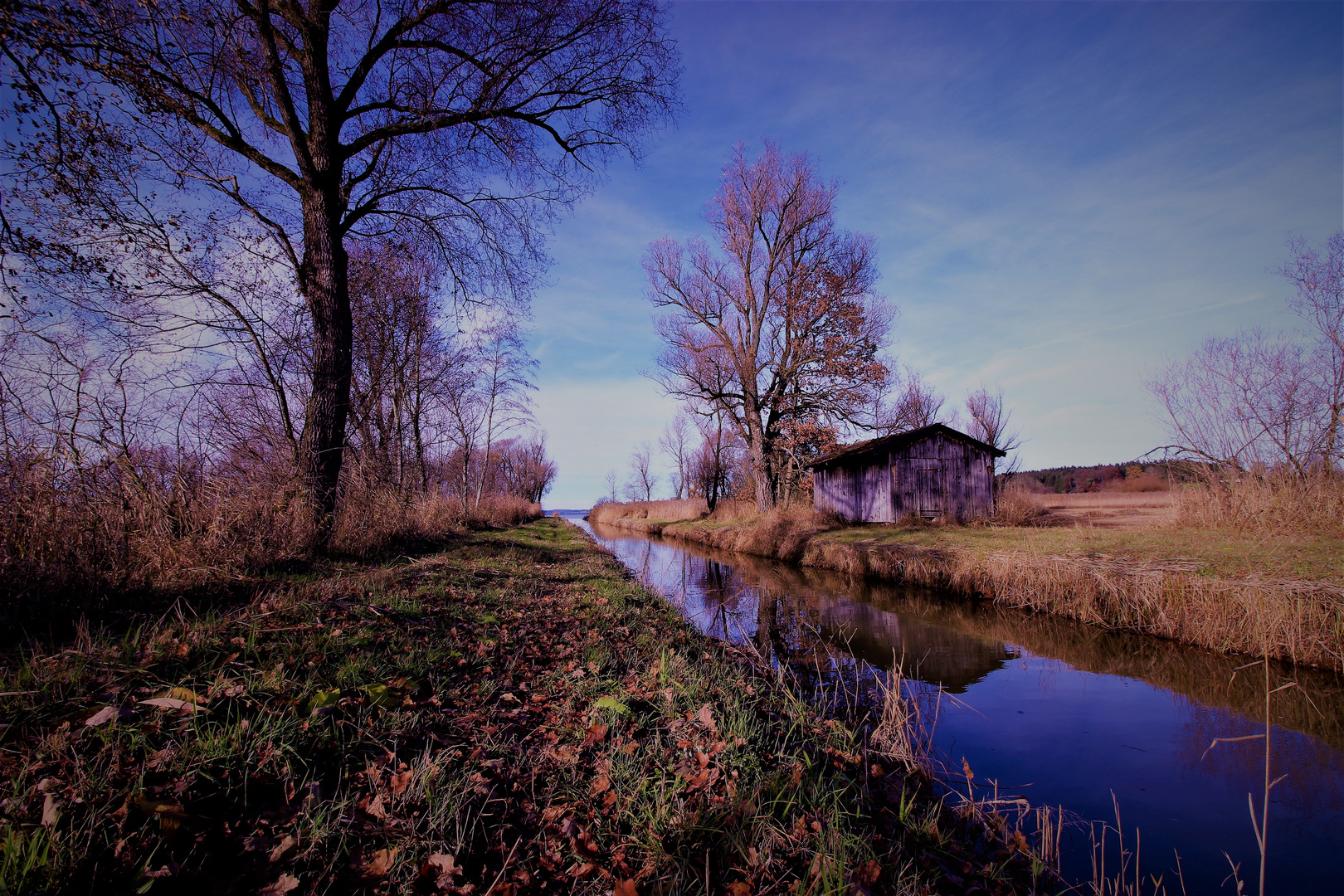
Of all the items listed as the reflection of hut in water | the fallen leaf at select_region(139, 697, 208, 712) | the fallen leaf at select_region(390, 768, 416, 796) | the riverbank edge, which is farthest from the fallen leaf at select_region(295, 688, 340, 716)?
the riverbank edge

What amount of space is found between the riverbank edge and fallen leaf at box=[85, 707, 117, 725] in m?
7.84

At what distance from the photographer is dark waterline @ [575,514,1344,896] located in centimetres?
353

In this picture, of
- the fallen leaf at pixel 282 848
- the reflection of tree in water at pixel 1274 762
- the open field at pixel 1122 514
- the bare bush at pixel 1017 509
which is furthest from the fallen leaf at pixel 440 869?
the bare bush at pixel 1017 509

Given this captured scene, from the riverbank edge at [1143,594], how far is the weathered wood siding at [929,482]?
7349 millimetres

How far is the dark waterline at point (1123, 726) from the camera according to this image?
3527mm

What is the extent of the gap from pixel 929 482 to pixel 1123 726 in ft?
55.3

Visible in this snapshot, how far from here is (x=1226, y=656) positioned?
269 inches

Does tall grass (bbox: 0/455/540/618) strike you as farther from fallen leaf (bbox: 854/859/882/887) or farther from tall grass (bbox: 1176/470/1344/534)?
tall grass (bbox: 1176/470/1344/534)

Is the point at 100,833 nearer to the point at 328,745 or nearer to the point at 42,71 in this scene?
the point at 328,745

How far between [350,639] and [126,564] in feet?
8.13

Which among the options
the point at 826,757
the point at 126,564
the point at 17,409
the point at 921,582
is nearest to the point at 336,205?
the point at 17,409

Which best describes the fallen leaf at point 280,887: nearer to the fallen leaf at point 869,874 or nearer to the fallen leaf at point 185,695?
the fallen leaf at point 185,695

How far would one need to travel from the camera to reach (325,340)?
721 centimetres

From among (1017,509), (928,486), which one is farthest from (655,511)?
(1017,509)
